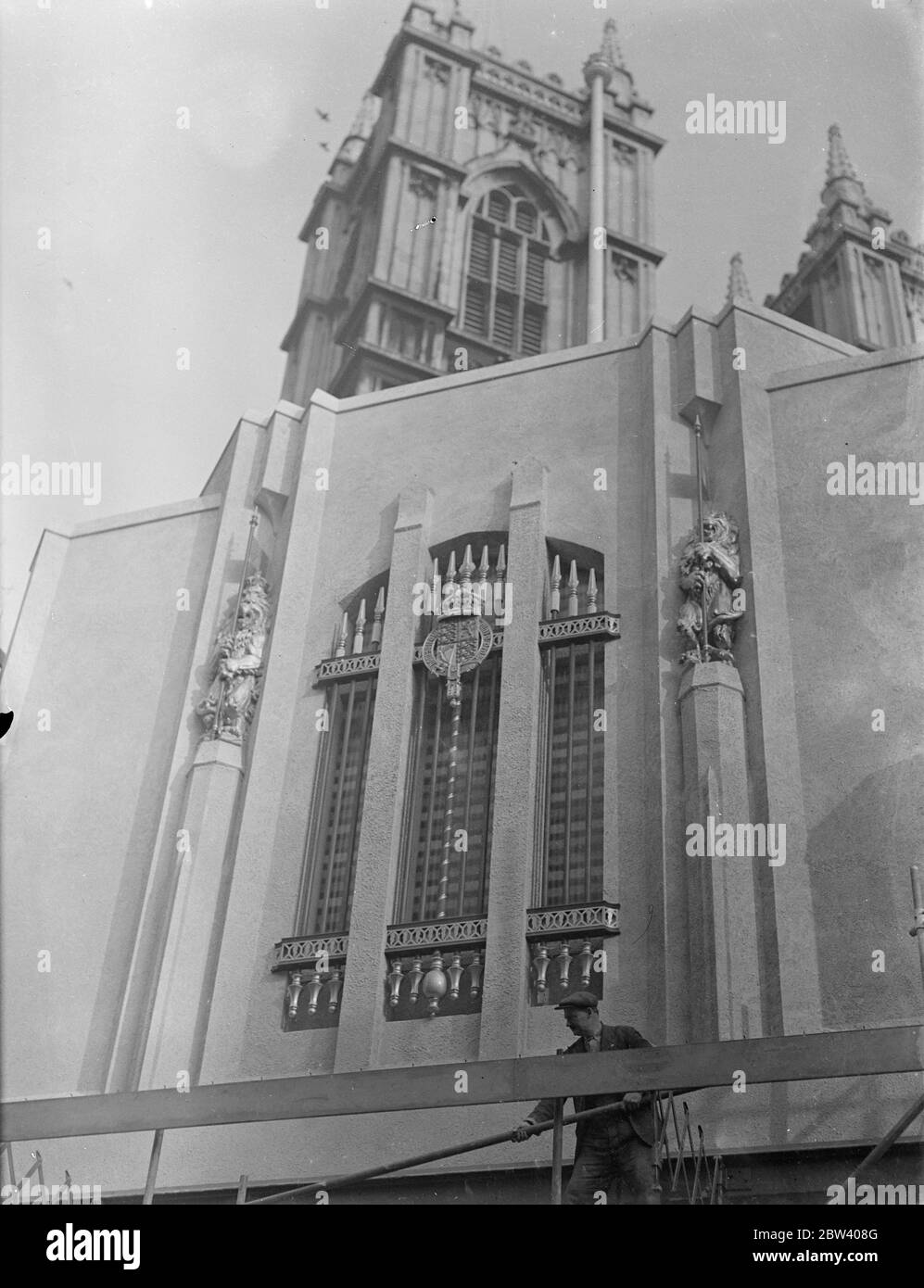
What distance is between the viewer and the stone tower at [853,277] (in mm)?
35781

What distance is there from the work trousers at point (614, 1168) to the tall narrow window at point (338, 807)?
4350 mm

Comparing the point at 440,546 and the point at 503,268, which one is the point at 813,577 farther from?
the point at 503,268

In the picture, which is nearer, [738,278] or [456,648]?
[456,648]

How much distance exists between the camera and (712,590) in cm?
1511

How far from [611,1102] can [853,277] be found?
97.0ft

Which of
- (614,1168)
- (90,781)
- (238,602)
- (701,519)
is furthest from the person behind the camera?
(238,602)

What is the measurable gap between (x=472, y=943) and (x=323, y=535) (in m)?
5.56

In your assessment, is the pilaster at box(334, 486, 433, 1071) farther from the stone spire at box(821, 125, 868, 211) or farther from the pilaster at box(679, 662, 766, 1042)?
the stone spire at box(821, 125, 868, 211)

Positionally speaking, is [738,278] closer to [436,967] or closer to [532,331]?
[532,331]

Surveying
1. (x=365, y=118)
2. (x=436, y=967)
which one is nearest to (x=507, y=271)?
(x=365, y=118)

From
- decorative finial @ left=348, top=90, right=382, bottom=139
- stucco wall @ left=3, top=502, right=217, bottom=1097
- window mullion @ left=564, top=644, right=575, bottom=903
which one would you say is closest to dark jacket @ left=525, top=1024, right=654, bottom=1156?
window mullion @ left=564, top=644, right=575, bottom=903

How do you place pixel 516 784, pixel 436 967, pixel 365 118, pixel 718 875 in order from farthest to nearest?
pixel 365 118 → pixel 516 784 → pixel 436 967 → pixel 718 875

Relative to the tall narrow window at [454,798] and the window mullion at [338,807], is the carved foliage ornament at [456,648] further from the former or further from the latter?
the window mullion at [338,807]

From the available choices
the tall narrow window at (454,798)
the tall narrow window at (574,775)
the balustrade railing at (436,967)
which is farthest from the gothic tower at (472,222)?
the balustrade railing at (436,967)
